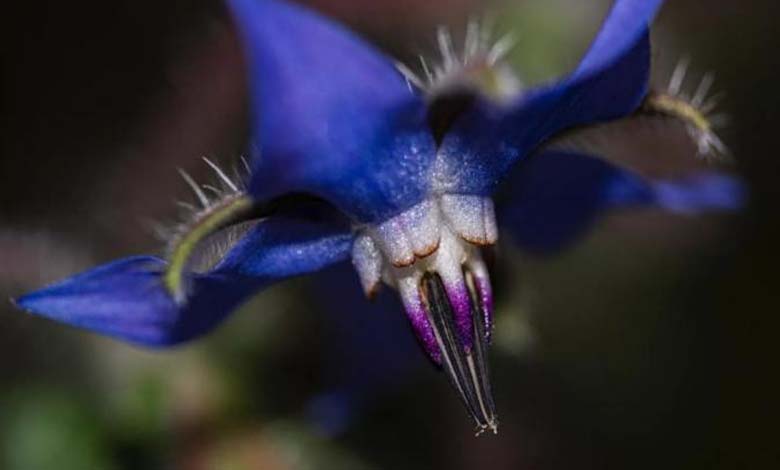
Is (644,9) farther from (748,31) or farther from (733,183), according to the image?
(748,31)

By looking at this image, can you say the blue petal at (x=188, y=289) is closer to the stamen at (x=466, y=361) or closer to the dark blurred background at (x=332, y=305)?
the stamen at (x=466, y=361)

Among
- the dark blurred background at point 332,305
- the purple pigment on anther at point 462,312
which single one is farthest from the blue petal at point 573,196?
the purple pigment on anther at point 462,312

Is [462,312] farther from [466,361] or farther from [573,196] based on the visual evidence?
[573,196]

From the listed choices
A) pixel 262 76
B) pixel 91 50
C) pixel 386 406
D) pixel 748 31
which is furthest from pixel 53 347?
pixel 748 31

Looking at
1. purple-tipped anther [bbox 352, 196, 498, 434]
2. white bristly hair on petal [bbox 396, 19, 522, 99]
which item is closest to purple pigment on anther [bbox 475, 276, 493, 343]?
purple-tipped anther [bbox 352, 196, 498, 434]

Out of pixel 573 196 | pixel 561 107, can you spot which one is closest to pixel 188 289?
pixel 561 107

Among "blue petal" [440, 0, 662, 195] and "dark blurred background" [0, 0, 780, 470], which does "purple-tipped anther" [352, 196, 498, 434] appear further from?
"dark blurred background" [0, 0, 780, 470]
